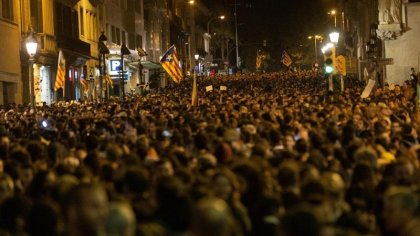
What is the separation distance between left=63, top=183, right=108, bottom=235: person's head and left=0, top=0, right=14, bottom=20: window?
31.3m

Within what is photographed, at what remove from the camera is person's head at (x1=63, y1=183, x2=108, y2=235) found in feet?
20.0

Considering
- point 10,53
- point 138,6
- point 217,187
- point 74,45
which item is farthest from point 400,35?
point 217,187

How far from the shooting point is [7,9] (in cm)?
3741

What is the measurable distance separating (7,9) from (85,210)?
32.4 m

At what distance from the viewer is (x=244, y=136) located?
552 inches

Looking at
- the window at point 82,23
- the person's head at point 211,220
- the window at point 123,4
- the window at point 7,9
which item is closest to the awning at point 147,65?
the window at point 123,4

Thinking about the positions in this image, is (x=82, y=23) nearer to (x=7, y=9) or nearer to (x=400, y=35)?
(x=7, y=9)

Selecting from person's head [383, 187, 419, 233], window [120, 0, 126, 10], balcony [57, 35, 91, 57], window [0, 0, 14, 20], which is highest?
window [120, 0, 126, 10]

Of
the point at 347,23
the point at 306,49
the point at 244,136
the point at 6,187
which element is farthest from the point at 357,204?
the point at 306,49

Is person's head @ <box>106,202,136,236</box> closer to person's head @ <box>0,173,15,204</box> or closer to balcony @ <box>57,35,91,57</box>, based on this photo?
person's head @ <box>0,173,15,204</box>

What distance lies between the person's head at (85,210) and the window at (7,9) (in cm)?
3134

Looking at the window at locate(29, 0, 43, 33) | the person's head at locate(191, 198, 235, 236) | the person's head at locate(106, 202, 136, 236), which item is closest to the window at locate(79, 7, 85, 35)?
the window at locate(29, 0, 43, 33)

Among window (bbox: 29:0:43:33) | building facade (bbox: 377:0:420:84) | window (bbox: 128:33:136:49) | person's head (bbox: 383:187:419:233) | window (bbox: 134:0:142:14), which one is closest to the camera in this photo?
person's head (bbox: 383:187:419:233)

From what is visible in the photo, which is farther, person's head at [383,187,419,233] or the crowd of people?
person's head at [383,187,419,233]
